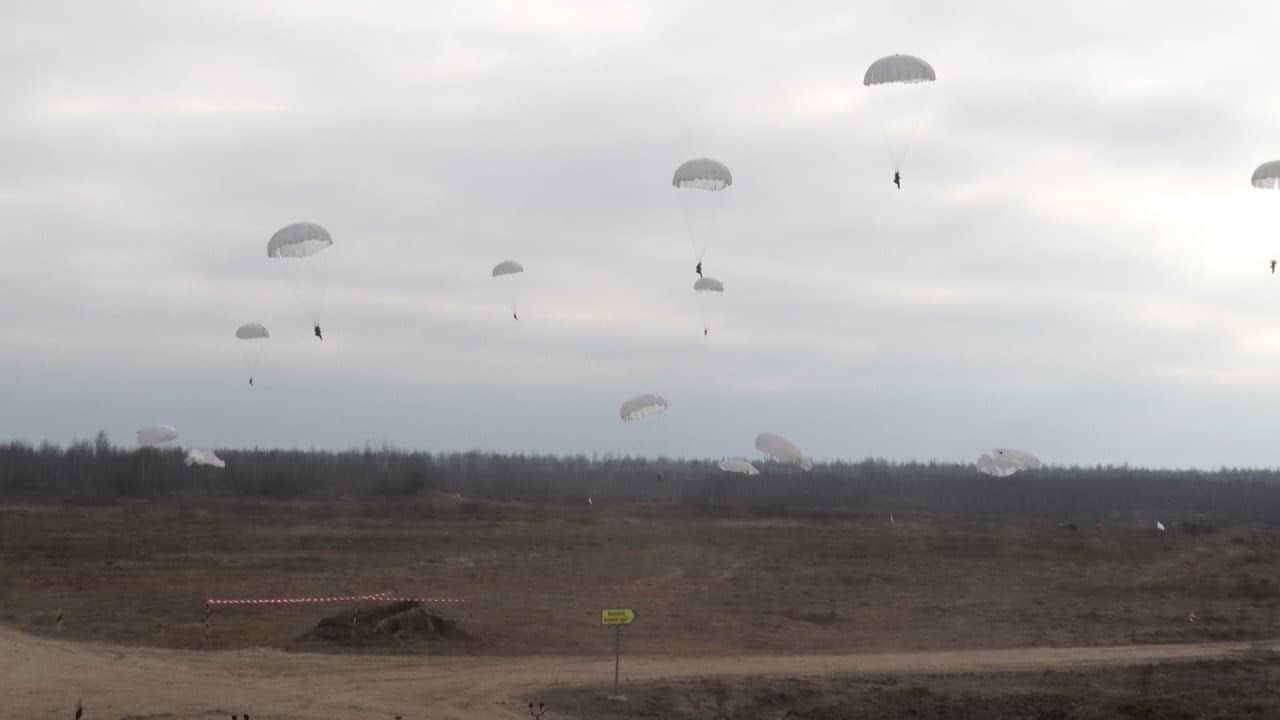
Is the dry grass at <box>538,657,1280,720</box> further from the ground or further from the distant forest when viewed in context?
the distant forest

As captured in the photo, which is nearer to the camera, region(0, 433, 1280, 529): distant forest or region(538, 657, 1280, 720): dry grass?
region(538, 657, 1280, 720): dry grass

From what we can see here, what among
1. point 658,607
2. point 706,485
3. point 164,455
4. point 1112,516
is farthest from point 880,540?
point 164,455

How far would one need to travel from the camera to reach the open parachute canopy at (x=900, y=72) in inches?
1188

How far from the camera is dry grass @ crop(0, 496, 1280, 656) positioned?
3005 centimetres

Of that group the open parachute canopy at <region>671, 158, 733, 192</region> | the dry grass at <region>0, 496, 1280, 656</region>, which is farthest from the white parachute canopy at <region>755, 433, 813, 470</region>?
Result: the open parachute canopy at <region>671, 158, 733, 192</region>

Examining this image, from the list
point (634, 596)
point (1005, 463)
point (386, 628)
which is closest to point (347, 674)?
point (386, 628)

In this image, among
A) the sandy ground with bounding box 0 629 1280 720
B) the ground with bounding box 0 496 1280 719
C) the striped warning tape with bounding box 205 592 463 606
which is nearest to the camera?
the sandy ground with bounding box 0 629 1280 720

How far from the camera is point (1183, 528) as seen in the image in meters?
72.2

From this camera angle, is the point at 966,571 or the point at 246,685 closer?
the point at 246,685

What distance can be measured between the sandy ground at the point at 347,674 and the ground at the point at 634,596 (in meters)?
0.12

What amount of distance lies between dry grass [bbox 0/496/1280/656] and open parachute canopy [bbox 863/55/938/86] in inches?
508

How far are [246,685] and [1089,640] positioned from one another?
19498 millimetres

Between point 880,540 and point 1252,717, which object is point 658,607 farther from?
point 880,540

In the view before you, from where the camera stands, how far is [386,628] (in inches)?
1050
